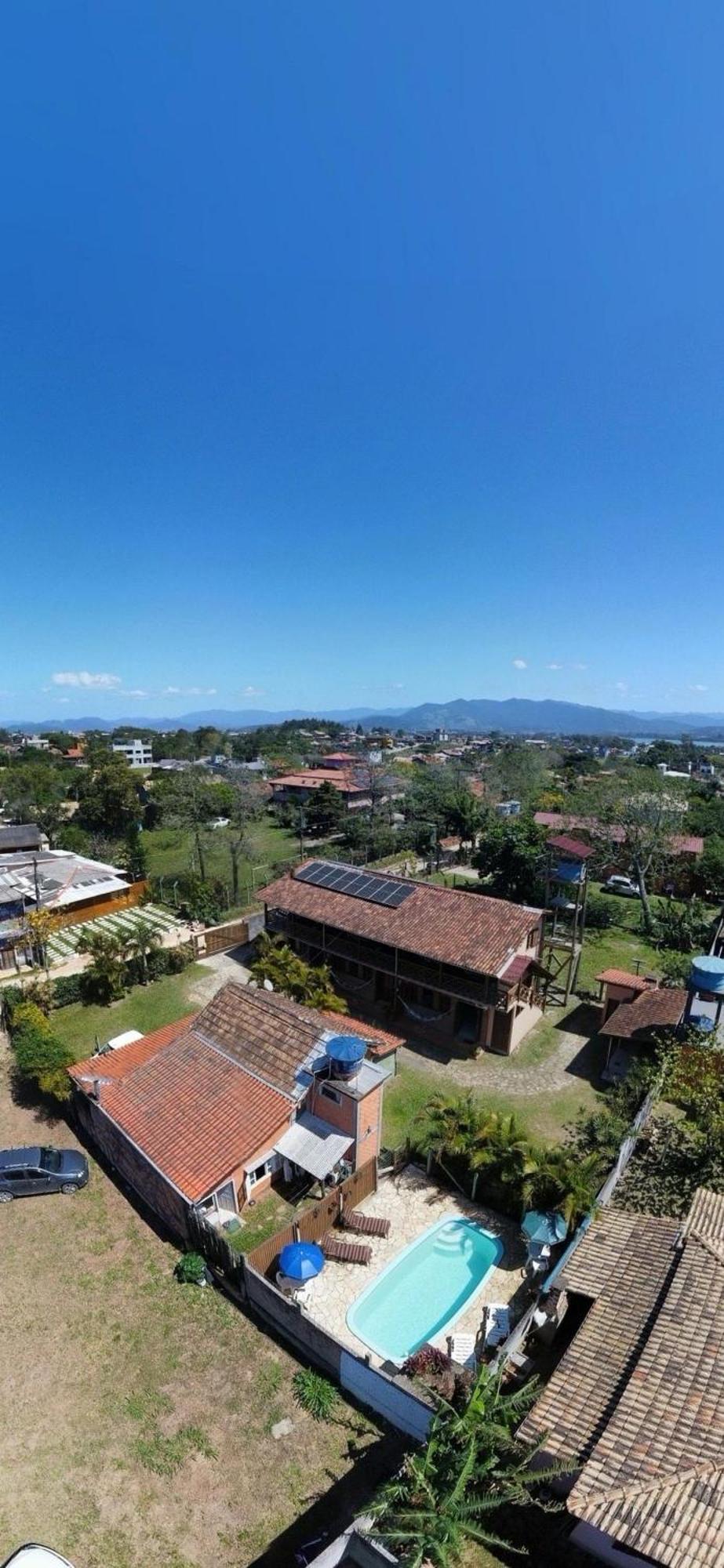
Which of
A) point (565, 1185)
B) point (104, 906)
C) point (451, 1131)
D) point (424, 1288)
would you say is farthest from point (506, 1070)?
point (104, 906)

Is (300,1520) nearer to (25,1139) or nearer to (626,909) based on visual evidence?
(25,1139)

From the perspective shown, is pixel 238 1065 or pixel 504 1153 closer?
pixel 504 1153

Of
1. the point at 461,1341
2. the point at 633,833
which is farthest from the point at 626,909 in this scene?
the point at 461,1341

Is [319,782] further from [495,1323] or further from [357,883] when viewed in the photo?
[495,1323]

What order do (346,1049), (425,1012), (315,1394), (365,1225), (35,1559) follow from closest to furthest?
(35,1559), (315,1394), (365,1225), (346,1049), (425,1012)

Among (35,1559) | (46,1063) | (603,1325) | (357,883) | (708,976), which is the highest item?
(357,883)

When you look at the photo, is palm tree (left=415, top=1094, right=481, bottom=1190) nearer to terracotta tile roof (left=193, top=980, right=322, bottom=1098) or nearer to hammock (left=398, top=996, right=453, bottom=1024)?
terracotta tile roof (left=193, top=980, right=322, bottom=1098)

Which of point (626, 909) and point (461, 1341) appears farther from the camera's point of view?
point (626, 909)
